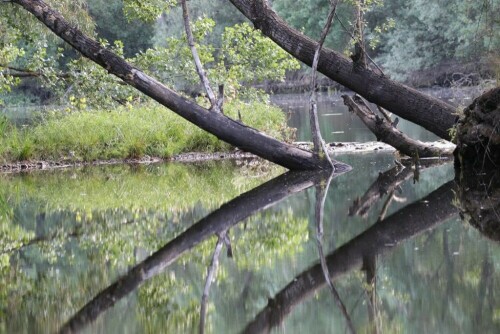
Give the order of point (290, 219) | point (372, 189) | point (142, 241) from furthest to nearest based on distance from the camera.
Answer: point (372, 189) < point (290, 219) < point (142, 241)

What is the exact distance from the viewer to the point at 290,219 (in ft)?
26.5

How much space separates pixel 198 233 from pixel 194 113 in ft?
17.0

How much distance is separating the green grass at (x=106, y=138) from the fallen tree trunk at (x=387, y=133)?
3.05 meters

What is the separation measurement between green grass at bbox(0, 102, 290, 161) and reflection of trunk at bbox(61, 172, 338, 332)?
4575 mm

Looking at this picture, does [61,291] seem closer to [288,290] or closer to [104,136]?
[288,290]

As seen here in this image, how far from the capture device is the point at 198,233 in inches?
298

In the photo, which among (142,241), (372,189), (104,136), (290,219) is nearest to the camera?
(142,241)

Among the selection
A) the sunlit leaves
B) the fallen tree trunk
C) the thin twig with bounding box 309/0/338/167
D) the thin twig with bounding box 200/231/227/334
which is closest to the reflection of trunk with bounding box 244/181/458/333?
the thin twig with bounding box 200/231/227/334

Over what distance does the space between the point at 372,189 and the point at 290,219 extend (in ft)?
7.72

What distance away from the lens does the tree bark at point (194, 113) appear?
12.5 meters

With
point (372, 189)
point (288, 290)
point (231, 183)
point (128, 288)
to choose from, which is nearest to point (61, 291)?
point (128, 288)

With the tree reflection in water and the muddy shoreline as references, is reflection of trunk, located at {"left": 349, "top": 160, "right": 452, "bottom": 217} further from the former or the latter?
the muddy shoreline

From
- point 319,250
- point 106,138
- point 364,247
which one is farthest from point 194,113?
point 364,247

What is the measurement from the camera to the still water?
4.57m
